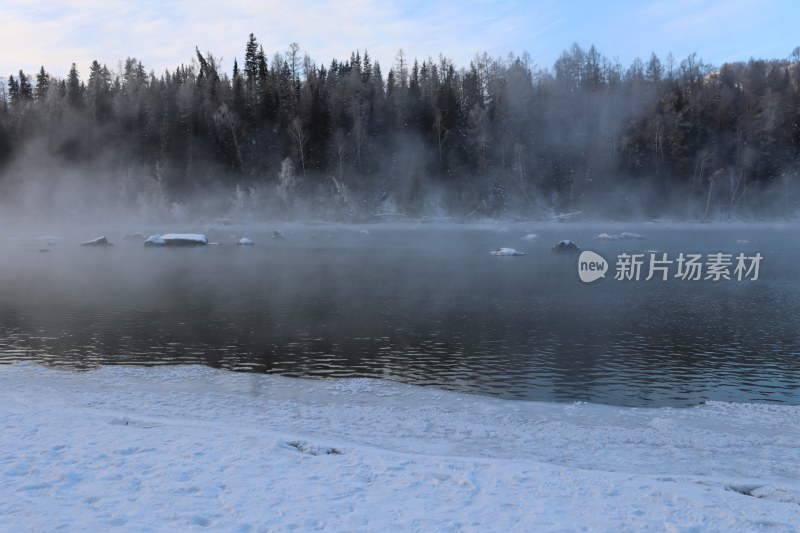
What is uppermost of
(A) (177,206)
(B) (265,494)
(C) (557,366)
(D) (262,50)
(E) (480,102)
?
(D) (262,50)

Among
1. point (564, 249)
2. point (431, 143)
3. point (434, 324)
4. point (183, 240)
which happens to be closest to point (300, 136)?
point (431, 143)

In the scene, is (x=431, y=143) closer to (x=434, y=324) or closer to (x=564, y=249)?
(x=564, y=249)

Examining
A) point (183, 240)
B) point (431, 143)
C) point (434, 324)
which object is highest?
point (431, 143)

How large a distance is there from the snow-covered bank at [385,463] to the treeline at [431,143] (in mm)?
95741

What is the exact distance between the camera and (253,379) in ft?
64.5

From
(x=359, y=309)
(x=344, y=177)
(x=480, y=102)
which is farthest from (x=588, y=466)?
(x=480, y=102)

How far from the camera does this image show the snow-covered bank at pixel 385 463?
26.7ft

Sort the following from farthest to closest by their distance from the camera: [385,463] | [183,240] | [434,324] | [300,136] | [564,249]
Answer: [300,136] < [183,240] < [564,249] < [434,324] < [385,463]

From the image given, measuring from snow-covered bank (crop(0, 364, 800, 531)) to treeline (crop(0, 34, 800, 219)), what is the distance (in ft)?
314

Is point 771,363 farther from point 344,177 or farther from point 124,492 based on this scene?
point 344,177

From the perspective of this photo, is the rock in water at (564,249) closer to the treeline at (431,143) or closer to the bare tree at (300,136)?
the treeline at (431,143)

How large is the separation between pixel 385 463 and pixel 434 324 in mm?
19411

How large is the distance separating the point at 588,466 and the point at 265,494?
6.76 meters

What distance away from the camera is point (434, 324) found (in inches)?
1164
